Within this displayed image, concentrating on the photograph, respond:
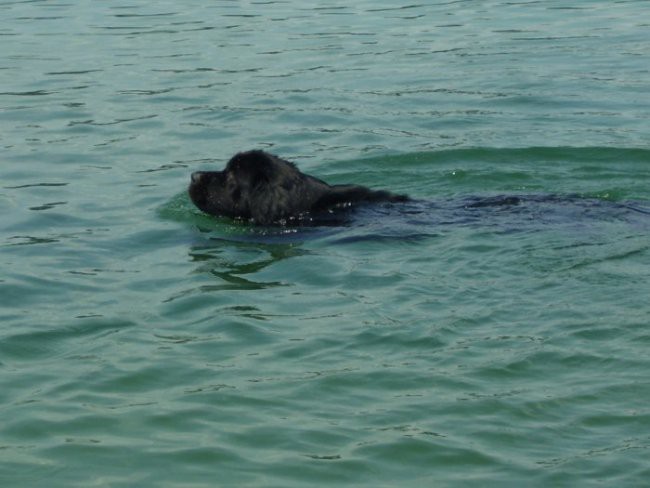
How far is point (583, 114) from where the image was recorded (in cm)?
1517

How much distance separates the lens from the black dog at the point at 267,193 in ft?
36.9

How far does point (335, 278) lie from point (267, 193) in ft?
5.67

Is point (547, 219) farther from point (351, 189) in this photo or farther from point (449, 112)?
point (449, 112)

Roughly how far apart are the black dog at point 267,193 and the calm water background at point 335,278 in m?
0.21

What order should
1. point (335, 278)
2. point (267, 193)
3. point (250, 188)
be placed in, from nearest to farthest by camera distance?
point (335, 278)
point (267, 193)
point (250, 188)

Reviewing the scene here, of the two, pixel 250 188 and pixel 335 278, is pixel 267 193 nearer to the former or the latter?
pixel 250 188

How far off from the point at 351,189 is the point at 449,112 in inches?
167

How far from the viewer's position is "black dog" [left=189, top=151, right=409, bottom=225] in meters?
11.2

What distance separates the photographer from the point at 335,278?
9766 mm

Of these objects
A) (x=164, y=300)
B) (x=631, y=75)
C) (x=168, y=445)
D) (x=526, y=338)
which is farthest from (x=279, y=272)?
(x=631, y=75)

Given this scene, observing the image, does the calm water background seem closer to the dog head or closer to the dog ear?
the dog head

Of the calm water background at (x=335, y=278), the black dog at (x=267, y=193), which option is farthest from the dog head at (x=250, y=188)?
the calm water background at (x=335, y=278)

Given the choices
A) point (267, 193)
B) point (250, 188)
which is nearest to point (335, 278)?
point (267, 193)

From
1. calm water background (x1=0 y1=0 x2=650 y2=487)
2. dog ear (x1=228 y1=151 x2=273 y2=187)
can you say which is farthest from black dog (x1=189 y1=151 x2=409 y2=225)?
calm water background (x1=0 y1=0 x2=650 y2=487)
